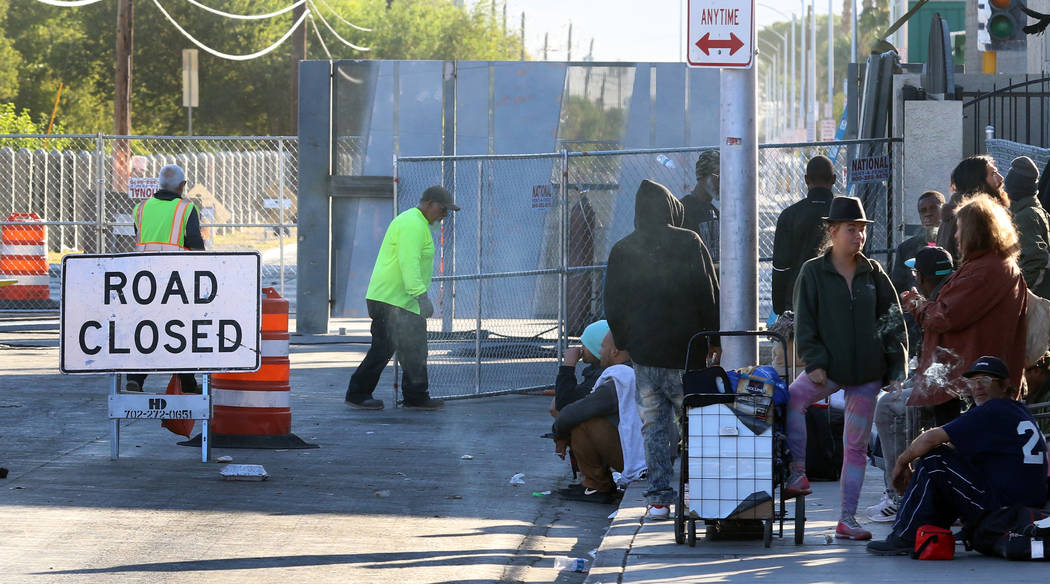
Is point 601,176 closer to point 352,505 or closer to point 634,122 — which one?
point 634,122

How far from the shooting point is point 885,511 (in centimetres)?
826

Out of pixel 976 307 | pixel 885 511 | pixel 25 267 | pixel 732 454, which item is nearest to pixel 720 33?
pixel 976 307

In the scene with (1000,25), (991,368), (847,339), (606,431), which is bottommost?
(606,431)

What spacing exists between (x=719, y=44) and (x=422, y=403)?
541cm

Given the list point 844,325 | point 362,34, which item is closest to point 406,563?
point 844,325

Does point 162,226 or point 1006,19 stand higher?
point 1006,19

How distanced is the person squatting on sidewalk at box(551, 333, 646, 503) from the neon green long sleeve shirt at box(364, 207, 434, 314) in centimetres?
356

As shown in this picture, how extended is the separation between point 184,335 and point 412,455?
5.95 feet

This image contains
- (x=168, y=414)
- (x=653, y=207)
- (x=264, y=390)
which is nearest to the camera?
(x=653, y=207)

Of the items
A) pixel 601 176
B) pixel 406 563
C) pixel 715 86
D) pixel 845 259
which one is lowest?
pixel 406 563

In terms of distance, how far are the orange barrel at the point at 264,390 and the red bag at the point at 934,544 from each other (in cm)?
516

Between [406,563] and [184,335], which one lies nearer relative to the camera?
[406,563]

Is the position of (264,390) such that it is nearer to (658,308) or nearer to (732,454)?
(658,308)

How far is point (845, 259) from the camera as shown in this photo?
24.6ft
